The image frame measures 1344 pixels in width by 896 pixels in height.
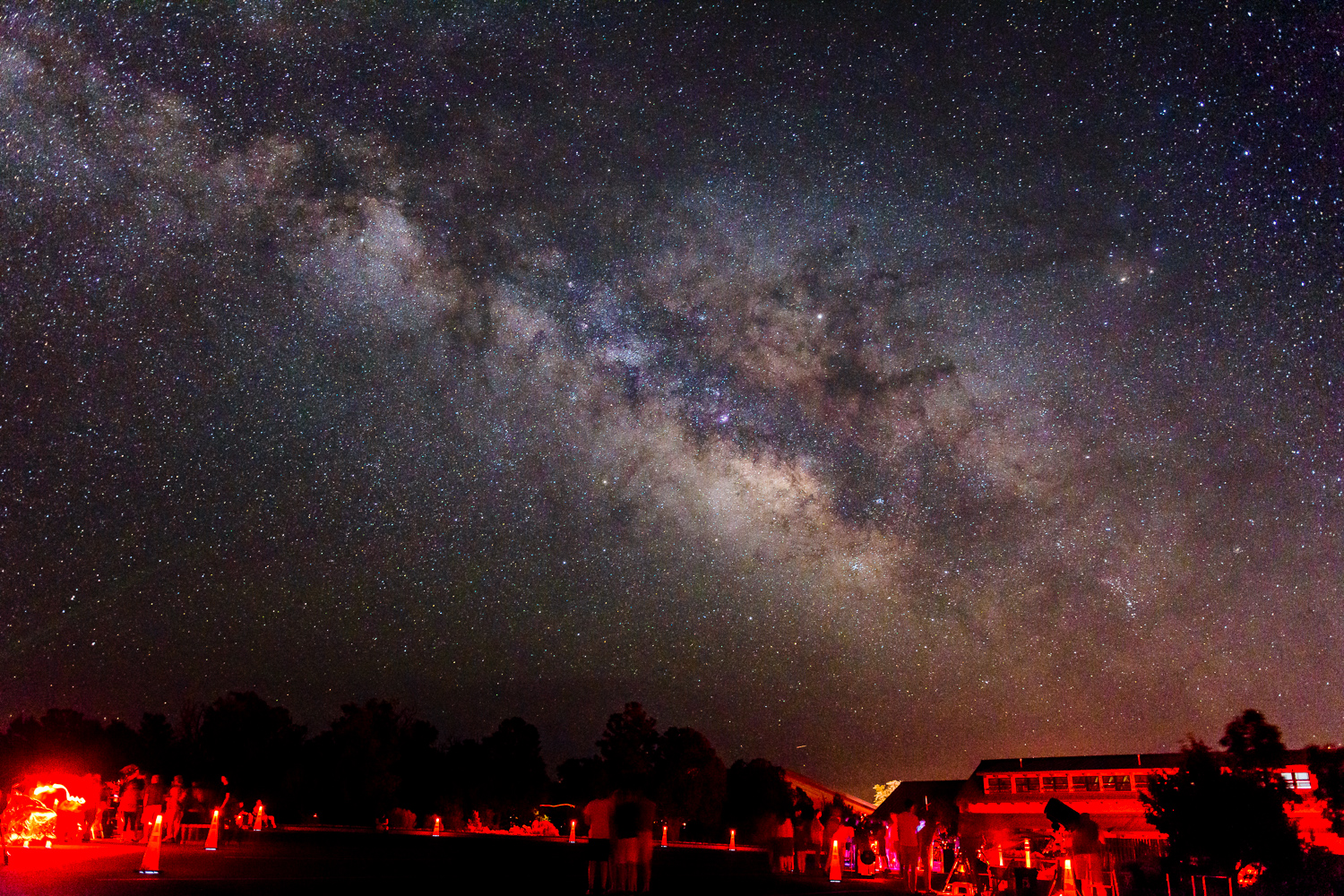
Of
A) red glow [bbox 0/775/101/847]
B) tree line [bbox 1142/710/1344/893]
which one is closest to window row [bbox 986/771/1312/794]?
tree line [bbox 1142/710/1344/893]

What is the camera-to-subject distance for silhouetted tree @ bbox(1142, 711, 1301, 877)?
29.0 meters

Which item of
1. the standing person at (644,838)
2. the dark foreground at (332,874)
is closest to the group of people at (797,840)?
the dark foreground at (332,874)

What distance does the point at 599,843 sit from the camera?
1596 centimetres

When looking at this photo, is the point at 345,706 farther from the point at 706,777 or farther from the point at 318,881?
the point at 318,881

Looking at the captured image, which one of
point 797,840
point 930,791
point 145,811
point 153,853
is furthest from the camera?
point 930,791

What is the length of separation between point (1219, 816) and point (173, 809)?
3036 cm

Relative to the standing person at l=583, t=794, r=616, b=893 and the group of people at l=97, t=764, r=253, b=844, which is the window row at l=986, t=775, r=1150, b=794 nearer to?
the group of people at l=97, t=764, r=253, b=844

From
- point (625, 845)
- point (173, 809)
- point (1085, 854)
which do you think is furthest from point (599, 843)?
point (173, 809)

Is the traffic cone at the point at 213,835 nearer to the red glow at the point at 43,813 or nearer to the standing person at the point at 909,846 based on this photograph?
the red glow at the point at 43,813

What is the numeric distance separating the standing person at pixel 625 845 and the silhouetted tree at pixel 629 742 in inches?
3263

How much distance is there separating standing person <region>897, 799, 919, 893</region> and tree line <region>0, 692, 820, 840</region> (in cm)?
6601

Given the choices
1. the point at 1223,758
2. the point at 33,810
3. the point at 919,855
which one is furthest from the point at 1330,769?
the point at 33,810

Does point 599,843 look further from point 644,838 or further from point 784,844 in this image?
point 784,844

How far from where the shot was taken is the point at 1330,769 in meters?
55.9
